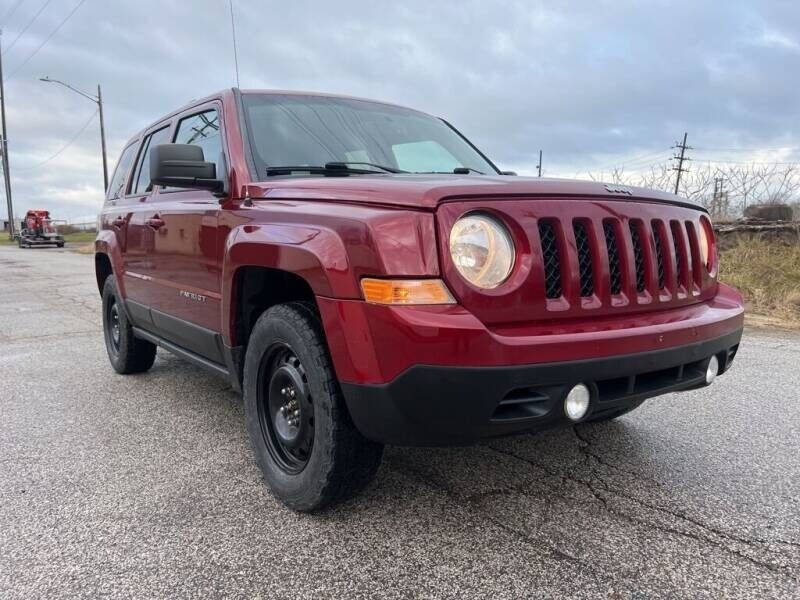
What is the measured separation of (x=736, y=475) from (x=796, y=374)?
2.36 m

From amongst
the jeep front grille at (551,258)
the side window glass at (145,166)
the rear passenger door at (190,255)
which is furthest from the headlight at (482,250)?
the side window glass at (145,166)

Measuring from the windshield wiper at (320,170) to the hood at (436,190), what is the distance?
193 mm

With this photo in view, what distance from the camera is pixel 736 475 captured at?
2844 millimetres

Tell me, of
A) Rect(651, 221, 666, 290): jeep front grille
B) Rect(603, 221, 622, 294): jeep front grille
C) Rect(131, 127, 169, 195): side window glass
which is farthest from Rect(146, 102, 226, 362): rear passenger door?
Rect(651, 221, 666, 290): jeep front grille

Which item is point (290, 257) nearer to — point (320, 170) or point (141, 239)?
point (320, 170)

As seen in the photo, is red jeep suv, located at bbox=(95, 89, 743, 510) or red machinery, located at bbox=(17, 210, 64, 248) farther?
red machinery, located at bbox=(17, 210, 64, 248)

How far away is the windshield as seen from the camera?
118 inches

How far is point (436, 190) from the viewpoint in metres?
2.01

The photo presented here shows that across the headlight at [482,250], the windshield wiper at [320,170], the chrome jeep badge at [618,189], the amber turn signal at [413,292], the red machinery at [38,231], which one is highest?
the windshield wiper at [320,170]

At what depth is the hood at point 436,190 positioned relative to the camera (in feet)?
6.63

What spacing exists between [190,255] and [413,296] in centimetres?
185

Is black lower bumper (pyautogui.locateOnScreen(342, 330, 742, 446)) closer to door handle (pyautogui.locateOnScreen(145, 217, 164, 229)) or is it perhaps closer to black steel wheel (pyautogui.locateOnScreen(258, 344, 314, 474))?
black steel wheel (pyautogui.locateOnScreen(258, 344, 314, 474))

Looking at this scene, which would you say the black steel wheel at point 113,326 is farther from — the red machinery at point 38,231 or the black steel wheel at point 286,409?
the red machinery at point 38,231

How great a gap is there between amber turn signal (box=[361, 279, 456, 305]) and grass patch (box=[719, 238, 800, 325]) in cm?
666
